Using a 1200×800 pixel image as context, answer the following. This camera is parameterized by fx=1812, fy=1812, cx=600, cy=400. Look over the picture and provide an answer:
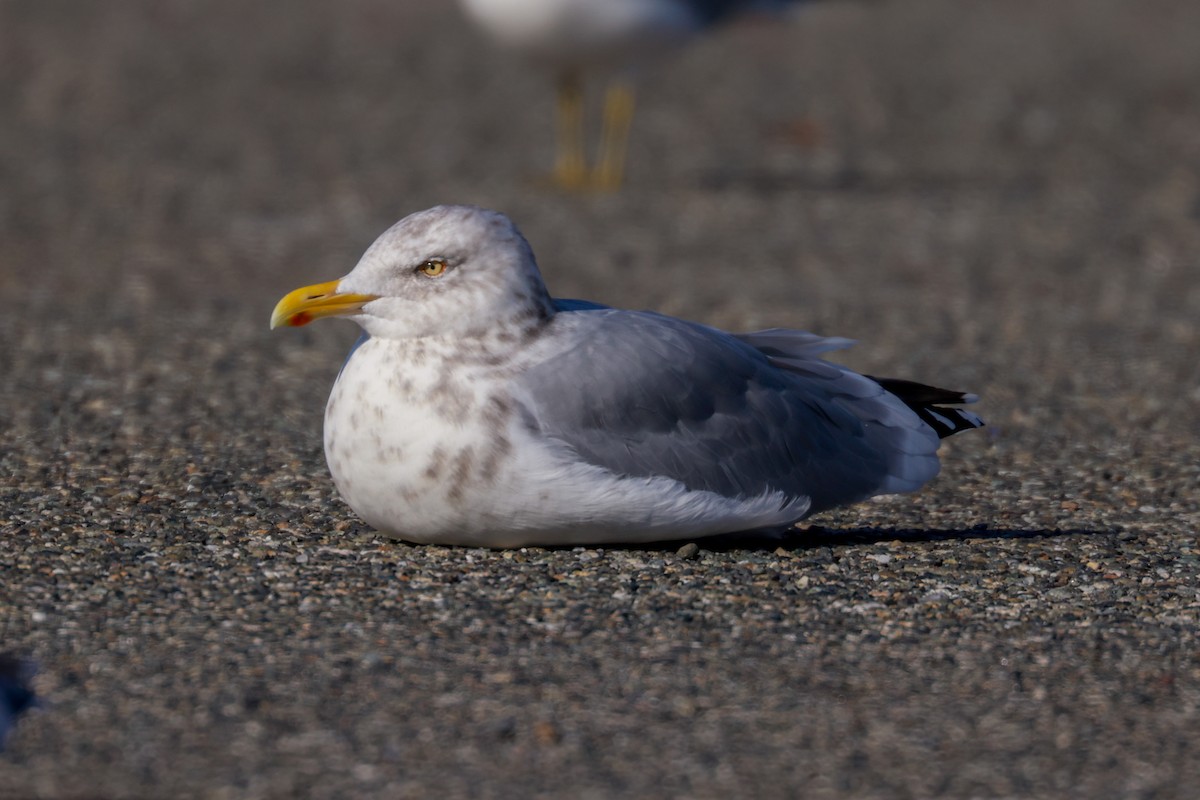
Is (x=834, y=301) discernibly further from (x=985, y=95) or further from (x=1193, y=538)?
(x=985, y=95)

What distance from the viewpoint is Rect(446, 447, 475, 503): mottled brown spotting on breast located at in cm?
392

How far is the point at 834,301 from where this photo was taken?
8.09m

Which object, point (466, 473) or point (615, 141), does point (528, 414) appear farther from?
point (615, 141)

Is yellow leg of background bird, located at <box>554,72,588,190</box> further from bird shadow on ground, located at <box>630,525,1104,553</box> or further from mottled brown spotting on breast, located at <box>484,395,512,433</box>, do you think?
mottled brown spotting on breast, located at <box>484,395,512,433</box>

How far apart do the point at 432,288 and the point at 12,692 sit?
134 centimetres

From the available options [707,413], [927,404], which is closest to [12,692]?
[707,413]

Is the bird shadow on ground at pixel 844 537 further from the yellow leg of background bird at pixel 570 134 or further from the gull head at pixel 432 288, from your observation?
the yellow leg of background bird at pixel 570 134

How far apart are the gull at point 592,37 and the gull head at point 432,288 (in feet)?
20.5

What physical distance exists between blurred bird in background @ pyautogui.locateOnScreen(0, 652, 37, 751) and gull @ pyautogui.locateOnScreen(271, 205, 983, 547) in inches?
36.1

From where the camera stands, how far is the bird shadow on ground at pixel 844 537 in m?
4.43

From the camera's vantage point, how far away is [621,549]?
432 cm

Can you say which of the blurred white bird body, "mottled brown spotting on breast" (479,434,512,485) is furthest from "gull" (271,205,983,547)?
the blurred white bird body

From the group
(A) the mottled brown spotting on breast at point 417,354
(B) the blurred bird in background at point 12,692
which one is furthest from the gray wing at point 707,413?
(B) the blurred bird in background at point 12,692

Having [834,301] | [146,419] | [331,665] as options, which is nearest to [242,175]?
[834,301]
